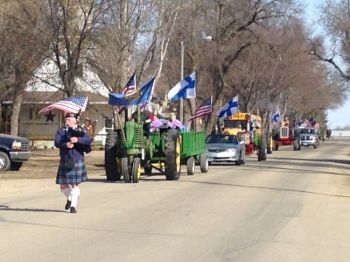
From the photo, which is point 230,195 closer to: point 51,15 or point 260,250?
point 260,250

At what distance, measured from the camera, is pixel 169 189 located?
62.1 ft

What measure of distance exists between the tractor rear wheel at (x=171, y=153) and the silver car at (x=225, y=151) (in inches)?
392

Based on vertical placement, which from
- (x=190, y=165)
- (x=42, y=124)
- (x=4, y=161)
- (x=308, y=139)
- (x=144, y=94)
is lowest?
(x=190, y=165)

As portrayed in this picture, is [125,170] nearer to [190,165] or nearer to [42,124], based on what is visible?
[190,165]

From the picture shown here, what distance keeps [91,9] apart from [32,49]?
3.88 m

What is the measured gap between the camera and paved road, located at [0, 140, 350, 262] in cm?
949

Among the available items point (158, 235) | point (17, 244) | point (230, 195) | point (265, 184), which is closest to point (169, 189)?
point (230, 195)

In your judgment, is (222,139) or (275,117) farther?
(275,117)

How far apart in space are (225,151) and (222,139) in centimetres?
113

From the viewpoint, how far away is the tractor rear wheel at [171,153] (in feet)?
71.1

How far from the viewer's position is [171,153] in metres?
21.7

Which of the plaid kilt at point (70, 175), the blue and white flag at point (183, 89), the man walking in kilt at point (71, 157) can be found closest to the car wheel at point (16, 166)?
the blue and white flag at point (183, 89)

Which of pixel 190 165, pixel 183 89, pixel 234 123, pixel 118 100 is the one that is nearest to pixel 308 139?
pixel 234 123

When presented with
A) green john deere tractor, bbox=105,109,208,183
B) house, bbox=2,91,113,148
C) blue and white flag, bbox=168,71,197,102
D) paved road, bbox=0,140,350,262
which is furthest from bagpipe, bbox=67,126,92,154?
house, bbox=2,91,113,148
